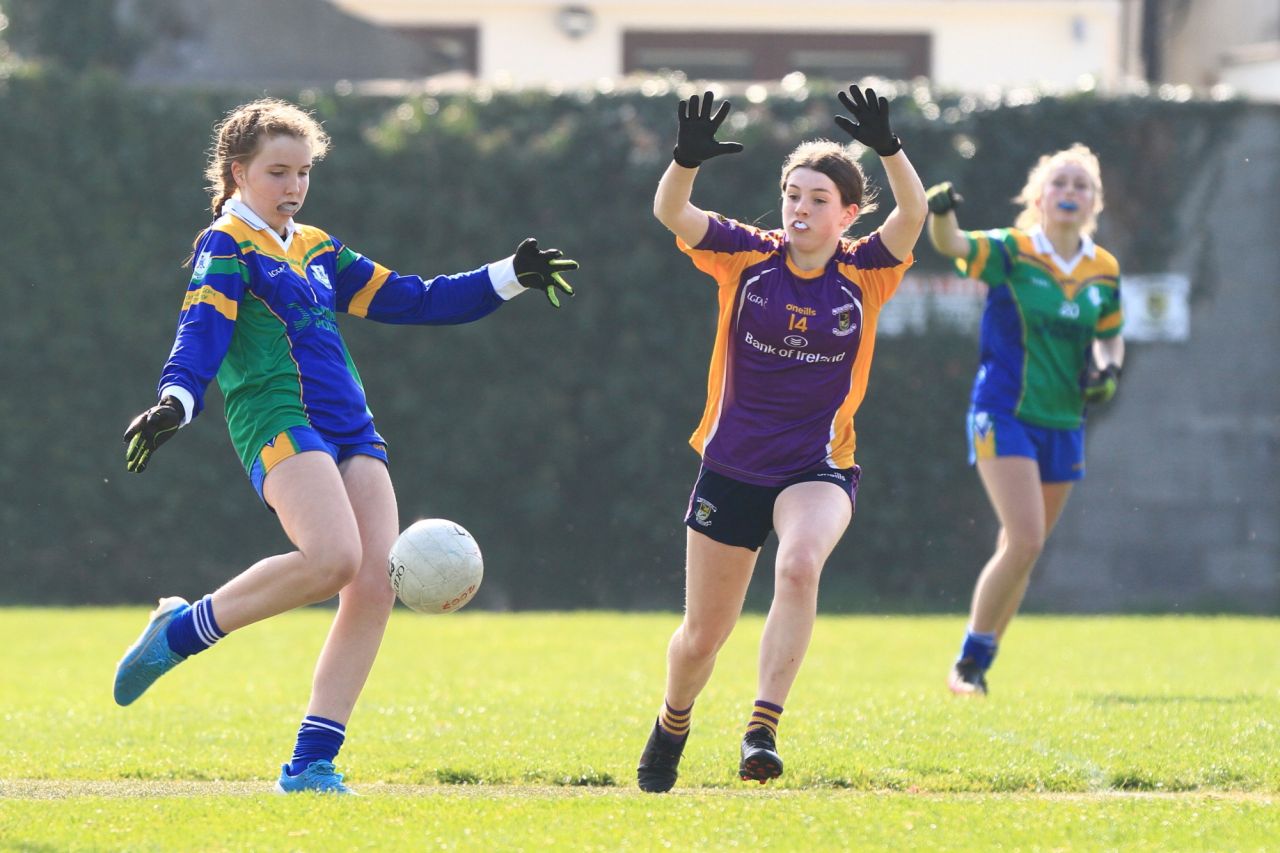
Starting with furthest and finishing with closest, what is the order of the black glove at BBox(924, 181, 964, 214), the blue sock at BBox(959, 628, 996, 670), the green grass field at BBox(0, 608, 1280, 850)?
the blue sock at BBox(959, 628, 996, 670)
the black glove at BBox(924, 181, 964, 214)
the green grass field at BBox(0, 608, 1280, 850)

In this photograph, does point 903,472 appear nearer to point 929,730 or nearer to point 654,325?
point 654,325

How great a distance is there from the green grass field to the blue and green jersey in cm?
140

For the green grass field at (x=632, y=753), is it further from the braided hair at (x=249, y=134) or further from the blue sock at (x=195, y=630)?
the braided hair at (x=249, y=134)

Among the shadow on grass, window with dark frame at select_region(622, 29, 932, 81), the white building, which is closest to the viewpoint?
the shadow on grass

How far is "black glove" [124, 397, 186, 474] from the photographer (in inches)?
223

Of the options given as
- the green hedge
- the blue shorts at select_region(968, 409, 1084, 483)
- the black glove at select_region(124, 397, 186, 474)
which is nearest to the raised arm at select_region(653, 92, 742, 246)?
the black glove at select_region(124, 397, 186, 474)

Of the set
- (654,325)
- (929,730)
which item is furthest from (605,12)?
(929,730)

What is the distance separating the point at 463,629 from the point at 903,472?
3.64 metres

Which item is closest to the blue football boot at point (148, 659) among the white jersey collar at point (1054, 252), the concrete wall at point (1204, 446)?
the white jersey collar at point (1054, 252)

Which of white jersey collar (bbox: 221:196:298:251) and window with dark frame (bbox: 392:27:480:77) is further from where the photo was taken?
window with dark frame (bbox: 392:27:480:77)

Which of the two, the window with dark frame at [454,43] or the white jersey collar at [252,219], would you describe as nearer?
the white jersey collar at [252,219]

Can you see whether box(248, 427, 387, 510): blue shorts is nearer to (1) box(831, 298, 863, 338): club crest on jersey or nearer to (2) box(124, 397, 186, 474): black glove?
(2) box(124, 397, 186, 474): black glove

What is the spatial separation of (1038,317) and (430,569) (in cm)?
434

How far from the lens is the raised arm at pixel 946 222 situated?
8.77 m
